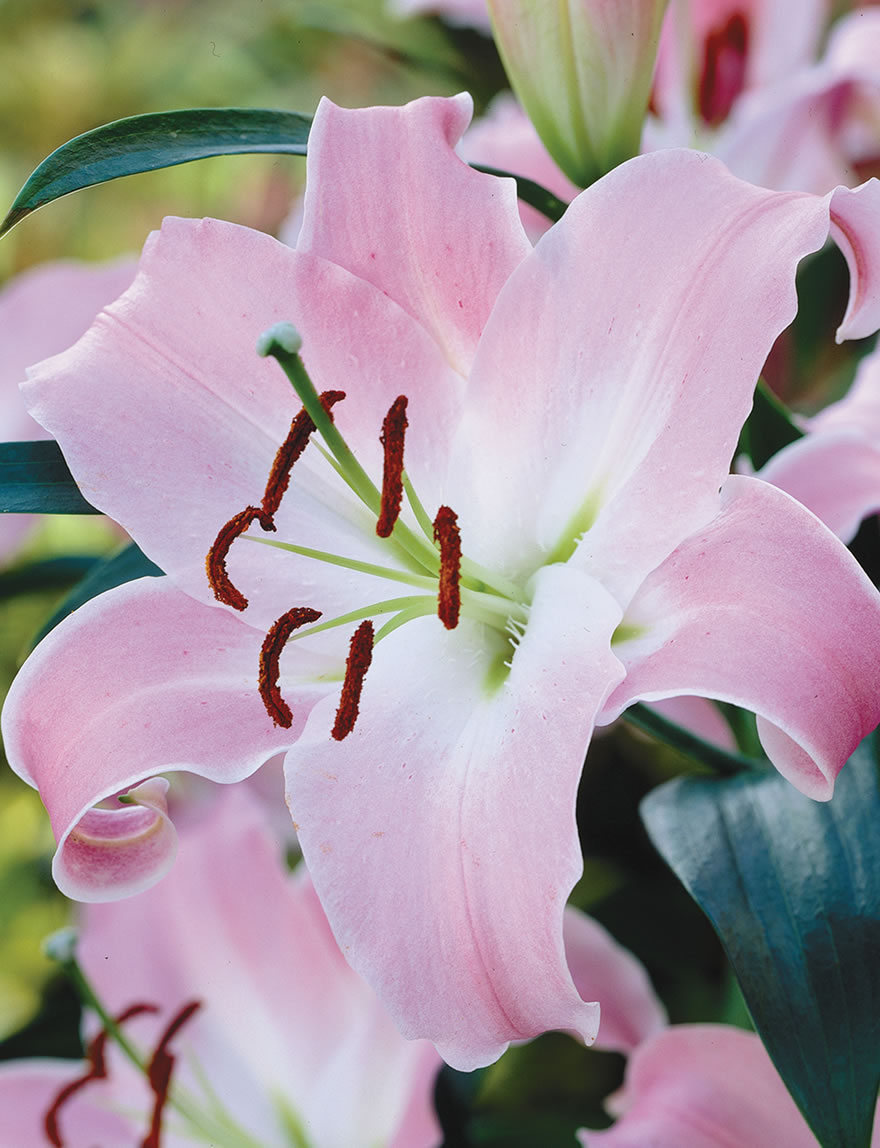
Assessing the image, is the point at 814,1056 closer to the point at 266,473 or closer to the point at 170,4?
the point at 266,473

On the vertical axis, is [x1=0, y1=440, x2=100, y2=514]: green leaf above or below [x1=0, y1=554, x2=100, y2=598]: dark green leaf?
above

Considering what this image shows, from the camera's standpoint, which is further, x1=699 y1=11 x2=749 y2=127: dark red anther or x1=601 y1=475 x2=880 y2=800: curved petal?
x1=699 y1=11 x2=749 y2=127: dark red anther

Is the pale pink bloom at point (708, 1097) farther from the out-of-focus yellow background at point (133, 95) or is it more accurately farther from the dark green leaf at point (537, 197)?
the out-of-focus yellow background at point (133, 95)

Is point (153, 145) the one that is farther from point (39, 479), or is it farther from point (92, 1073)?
point (92, 1073)

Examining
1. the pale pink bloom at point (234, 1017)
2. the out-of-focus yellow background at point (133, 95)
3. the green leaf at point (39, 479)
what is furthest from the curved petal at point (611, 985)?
the out-of-focus yellow background at point (133, 95)

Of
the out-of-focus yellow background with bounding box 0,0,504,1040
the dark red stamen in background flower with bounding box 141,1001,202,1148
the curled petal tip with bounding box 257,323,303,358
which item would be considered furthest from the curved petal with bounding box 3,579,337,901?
the out-of-focus yellow background with bounding box 0,0,504,1040

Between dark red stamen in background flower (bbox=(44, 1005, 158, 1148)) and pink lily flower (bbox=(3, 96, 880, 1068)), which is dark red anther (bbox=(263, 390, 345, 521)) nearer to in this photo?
pink lily flower (bbox=(3, 96, 880, 1068))

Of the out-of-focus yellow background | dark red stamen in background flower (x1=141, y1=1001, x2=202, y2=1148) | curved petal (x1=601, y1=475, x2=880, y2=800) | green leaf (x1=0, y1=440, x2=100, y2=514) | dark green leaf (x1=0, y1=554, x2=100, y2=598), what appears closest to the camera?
curved petal (x1=601, y1=475, x2=880, y2=800)
